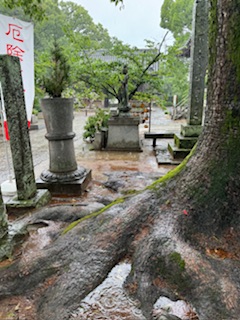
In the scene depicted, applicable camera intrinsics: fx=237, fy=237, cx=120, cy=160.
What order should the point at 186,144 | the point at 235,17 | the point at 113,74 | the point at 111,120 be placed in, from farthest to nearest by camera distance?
the point at 113,74 → the point at 111,120 → the point at 186,144 → the point at 235,17

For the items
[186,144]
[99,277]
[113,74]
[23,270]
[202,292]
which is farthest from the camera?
[113,74]

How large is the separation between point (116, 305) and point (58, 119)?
2.82 metres

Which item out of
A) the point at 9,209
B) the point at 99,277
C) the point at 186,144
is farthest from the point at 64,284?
the point at 186,144

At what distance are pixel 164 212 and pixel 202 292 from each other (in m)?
0.70

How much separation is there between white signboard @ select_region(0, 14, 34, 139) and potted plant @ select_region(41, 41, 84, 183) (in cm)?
81

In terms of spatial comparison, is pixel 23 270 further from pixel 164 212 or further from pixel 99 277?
pixel 164 212

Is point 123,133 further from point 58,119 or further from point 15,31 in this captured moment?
point 15,31

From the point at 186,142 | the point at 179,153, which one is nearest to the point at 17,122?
the point at 179,153

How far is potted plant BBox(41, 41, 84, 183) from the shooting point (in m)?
3.59

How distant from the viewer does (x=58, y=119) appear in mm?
3779

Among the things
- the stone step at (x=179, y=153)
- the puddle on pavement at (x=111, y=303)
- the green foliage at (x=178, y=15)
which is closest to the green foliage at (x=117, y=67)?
the stone step at (x=179, y=153)

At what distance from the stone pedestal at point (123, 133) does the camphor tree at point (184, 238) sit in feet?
18.3

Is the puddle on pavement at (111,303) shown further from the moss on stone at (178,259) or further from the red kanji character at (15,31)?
the red kanji character at (15,31)

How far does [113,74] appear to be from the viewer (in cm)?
823
